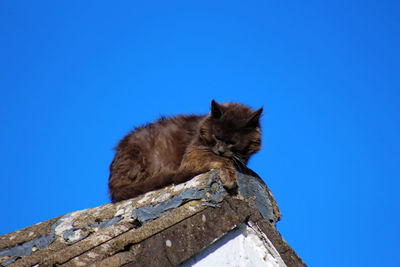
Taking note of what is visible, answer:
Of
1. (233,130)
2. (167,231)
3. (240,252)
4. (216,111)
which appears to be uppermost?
(216,111)

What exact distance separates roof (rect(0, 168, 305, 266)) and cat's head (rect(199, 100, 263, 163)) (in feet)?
5.42

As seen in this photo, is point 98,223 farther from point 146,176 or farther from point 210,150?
point 210,150

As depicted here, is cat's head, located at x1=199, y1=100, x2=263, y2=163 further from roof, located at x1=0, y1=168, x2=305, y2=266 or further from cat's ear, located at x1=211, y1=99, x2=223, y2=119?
roof, located at x1=0, y1=168, x2=305, y2=266

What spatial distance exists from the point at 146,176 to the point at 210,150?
0.69 m

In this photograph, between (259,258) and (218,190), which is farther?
(218,190)

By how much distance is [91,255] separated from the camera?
2668mm

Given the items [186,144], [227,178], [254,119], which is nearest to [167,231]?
A: [227,178]

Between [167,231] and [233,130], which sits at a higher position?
[233,130]

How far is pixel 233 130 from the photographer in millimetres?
5387

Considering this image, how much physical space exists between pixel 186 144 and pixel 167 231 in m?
2.69

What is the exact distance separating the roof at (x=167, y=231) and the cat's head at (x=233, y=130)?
65.0 inches

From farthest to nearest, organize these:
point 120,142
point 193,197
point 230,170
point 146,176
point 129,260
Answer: point 120,142 < point 146,176 < point 230,170 < point 193,197 < point 129,260

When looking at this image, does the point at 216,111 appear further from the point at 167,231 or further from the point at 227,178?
the point at 167,231

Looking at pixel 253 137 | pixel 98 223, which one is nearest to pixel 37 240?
pixel 98 223
